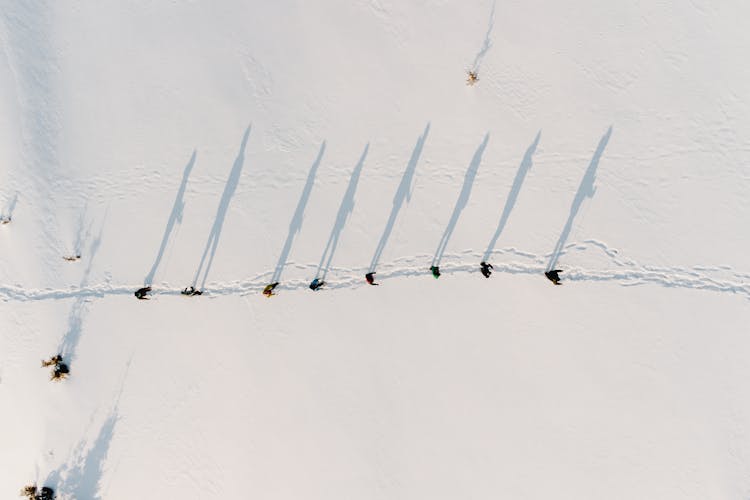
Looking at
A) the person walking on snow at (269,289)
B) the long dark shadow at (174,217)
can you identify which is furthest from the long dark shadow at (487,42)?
the long dark shadow at (174,217)

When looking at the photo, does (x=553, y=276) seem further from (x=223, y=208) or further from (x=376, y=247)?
(x=223, y=208)

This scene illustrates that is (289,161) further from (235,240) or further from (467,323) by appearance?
(467,323)

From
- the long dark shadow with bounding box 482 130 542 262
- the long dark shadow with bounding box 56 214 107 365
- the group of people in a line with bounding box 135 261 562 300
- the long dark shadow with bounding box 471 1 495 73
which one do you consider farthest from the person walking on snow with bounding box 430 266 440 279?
the long dark shadow with bounding box 56 214 107 365

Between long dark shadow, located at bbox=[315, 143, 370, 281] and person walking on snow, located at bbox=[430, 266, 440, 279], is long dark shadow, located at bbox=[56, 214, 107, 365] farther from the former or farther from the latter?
person walking on snow, located at bbox=[430, 266, 440, 279]

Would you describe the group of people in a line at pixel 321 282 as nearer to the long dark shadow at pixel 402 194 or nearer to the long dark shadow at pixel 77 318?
the long dark shadow at pixel 402 194

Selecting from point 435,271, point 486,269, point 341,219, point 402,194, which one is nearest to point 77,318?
point 341,219
